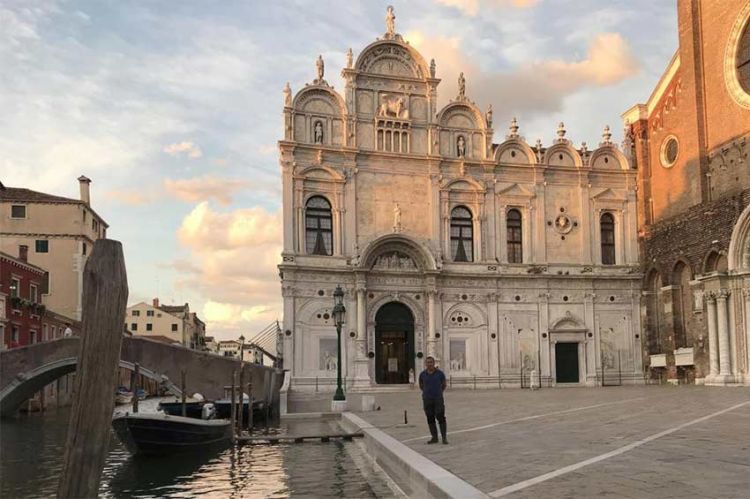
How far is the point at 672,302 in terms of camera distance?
32.7 m

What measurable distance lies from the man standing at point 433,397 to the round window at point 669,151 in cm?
2520

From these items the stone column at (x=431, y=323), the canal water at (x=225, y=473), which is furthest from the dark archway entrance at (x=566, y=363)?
the canal water at (x=225, y=473)

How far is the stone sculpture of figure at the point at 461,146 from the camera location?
34.9 metres

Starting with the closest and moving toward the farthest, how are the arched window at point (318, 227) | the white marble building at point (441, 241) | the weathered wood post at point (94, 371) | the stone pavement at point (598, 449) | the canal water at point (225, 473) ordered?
the weathered wood post at point (94, 371) → the stone pavement at point (598, 449) → the canal water at point (225, 473) → the white marble building at point (441, 241) → the arched window at point (318, 227)

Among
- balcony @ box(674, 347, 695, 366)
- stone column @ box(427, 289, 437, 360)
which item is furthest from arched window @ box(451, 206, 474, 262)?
balcony @ box(674, 347, 695, 366)

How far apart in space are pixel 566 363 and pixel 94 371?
102 ft

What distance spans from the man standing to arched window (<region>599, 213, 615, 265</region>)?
2591 cm

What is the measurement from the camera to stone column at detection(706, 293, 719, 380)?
96.2 ft

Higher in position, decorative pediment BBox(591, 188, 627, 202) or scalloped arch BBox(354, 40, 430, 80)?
scalloped arch BBox(354, 40, 430, 80)

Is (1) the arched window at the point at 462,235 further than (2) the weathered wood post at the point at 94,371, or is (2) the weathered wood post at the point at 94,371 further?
(1) the arched window at the point at 462,235

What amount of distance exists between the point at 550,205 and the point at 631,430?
24.2 metres

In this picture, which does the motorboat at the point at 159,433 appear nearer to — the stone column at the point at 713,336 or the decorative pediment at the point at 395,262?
the decorative pediment at the point at 395,262

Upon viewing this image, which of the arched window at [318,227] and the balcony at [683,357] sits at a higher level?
the arched window at [318,227]

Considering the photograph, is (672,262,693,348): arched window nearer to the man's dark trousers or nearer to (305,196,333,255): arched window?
(305,196,333,255): arched window
